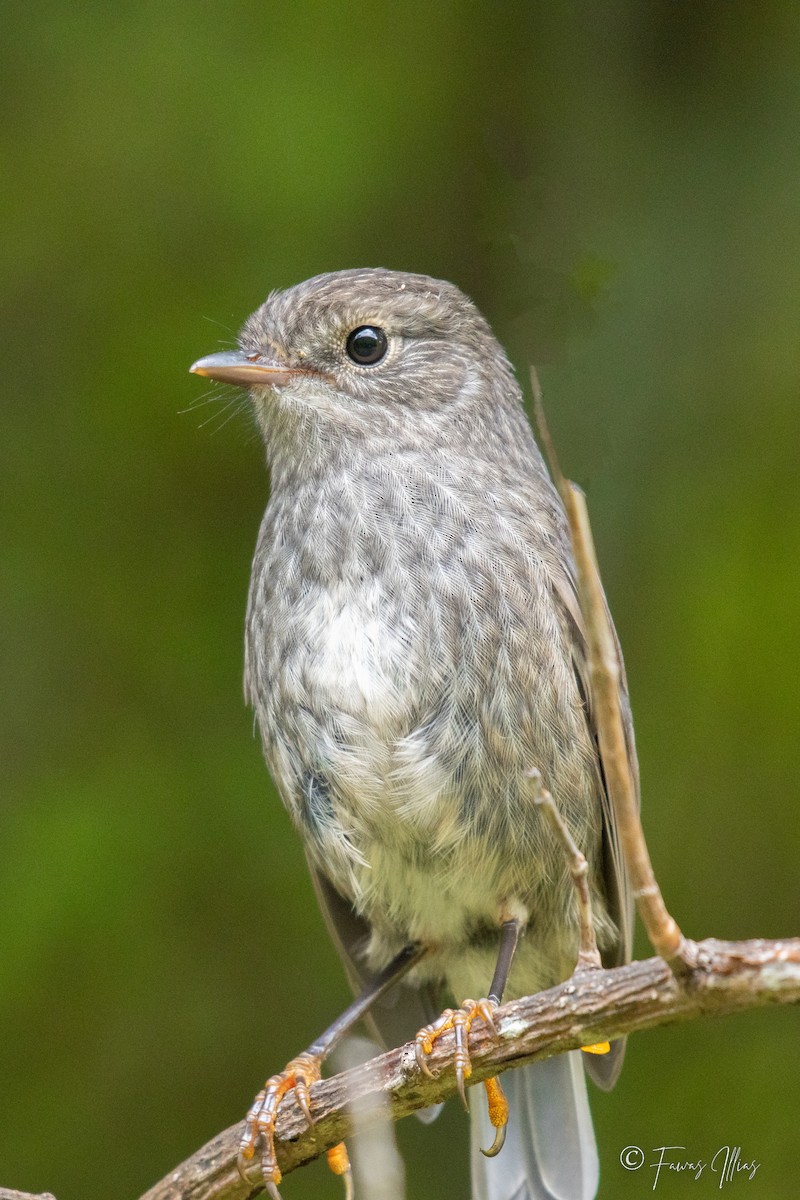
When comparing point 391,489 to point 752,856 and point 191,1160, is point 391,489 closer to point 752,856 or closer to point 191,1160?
point 191,1160

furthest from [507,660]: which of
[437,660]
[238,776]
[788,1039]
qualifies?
[788,1039]

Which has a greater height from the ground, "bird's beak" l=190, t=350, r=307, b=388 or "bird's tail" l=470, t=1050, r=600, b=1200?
"bird's beak" l=190, t=350, r=307, b=388

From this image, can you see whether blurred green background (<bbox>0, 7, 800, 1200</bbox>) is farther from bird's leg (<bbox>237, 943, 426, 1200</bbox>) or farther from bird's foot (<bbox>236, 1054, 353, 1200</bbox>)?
bird's foot (<bbox>236, 1054, 353, 1200</bbox>)

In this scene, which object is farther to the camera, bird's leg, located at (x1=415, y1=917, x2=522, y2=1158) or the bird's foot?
the bird's foot

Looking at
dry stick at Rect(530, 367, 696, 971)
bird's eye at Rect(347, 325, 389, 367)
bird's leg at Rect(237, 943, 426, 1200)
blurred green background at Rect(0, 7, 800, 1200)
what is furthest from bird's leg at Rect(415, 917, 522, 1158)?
bird's eye at Rect(347, 325, 389, 367)

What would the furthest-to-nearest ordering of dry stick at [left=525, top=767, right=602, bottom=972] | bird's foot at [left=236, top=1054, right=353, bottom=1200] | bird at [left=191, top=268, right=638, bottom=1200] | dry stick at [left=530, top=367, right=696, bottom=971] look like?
bird at [left=191, top=268, right=638, bottom=1200] < bird's foot at [left=236, top=1054, right=353, bottom=1200] < dry stick at [left=525, top=767, right=602, bottom=972] < dry stick at [left=530, top=367, right=696, bottom=971]

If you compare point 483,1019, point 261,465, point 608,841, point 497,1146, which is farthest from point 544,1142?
point 261,465
